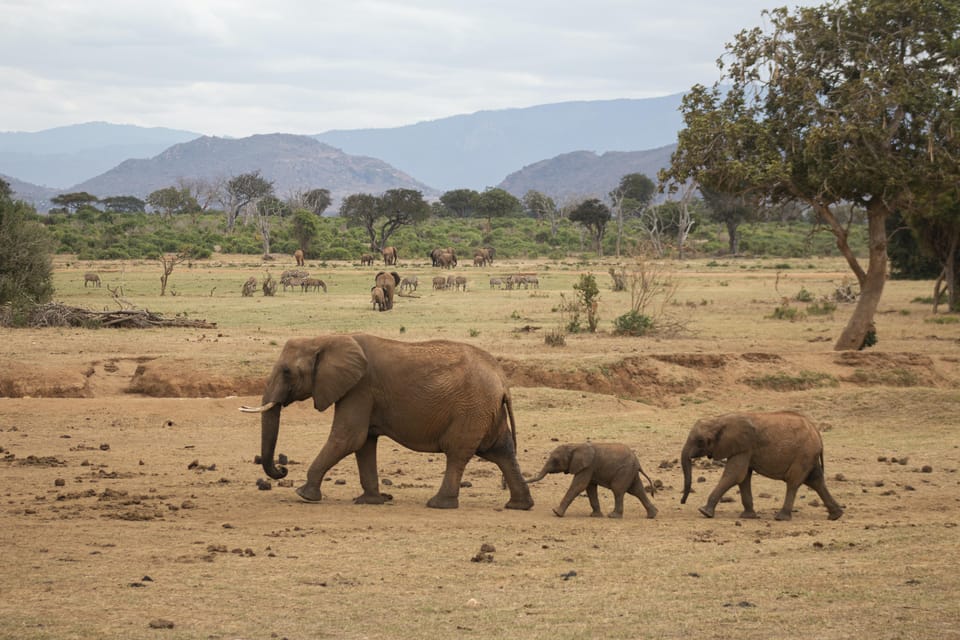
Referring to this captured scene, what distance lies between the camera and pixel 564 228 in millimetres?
99500

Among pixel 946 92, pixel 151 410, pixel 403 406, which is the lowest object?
pixel 151 410

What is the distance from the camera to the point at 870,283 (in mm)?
23594

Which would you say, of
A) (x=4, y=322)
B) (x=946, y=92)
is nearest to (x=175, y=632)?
(x=946, y=92)

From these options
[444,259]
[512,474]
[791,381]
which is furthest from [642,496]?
[444,259]

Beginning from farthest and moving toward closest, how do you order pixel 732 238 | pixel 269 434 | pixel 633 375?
pixel 732 238, pixel 633 375, pixel 269 434

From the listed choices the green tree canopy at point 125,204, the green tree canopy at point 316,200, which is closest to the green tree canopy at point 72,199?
the green tree canopy at point 125,204

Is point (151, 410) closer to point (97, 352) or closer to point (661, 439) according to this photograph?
point (97, 352)

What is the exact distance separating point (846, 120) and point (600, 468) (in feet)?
45.7

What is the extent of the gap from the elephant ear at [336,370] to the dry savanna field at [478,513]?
3.65 ft

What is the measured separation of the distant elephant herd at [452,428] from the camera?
10961mm

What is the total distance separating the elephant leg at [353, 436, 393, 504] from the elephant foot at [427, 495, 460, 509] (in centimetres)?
53

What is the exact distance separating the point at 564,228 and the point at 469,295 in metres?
57.8

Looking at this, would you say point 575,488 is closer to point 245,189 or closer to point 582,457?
point 582,457

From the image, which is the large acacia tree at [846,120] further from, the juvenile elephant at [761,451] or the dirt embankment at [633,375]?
the juvenile elephant at [761,451]
